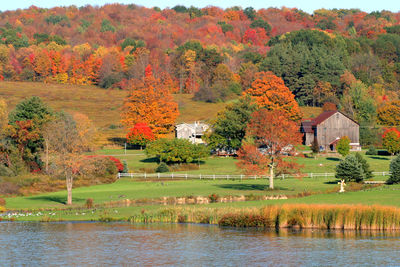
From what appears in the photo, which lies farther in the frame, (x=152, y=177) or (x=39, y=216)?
(x=152, y=177)

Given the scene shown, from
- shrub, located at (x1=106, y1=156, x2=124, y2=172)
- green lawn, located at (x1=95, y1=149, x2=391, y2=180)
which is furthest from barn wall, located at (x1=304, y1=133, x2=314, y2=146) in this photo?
shrub, located at (x1=106, y1=156, x2=124, y2=172)

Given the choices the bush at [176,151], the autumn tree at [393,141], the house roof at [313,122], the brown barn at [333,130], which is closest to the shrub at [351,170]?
the bush at [176,151]

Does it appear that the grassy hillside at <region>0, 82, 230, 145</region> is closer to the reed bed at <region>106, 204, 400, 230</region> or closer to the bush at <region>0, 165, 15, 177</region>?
the bush at <region>0, 165, 15, 177</region>

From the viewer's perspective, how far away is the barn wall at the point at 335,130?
125 metres

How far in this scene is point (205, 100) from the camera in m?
180

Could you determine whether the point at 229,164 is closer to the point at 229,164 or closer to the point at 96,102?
the point at 229,164

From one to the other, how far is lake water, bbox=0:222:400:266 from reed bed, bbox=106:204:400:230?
108 centimetres

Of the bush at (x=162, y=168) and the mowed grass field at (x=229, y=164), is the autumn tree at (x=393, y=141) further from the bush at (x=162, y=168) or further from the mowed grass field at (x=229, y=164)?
the bush at (x=162, y=168)

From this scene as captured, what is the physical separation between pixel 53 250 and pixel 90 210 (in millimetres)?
17424

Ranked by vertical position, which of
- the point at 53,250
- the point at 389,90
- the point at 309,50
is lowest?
the point at 53,250

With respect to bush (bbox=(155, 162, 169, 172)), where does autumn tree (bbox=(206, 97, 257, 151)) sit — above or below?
above

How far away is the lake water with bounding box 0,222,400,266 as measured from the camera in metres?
34.9

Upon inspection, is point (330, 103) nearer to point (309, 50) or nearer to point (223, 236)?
point (309, 50)

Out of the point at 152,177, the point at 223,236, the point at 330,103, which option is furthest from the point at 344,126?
the point at 223,236
